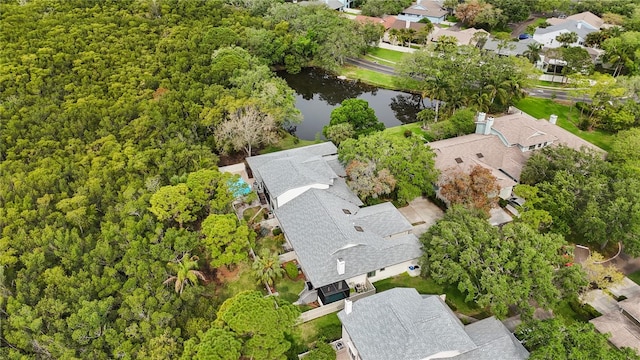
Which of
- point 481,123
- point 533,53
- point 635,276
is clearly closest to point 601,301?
point 635,276

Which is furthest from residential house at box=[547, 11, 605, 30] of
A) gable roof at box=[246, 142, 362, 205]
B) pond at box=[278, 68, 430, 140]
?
gable roof at box=[246, 142, 362, 205]

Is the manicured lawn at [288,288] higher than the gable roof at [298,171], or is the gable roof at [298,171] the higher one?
the gable roof at [298,171]

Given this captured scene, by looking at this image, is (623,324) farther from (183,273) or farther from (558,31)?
(558,31)

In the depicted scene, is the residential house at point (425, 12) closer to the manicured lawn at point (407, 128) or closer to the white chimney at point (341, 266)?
the manicured lawn at point (407, 128)

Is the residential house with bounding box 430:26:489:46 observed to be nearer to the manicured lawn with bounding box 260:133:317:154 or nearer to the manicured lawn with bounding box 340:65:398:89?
the manicured lawn with bounding box 340:65:398:89

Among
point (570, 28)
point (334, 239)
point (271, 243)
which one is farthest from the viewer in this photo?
point (570, 28)

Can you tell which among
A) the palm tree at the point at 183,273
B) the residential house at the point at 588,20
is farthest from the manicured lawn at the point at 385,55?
the palm tree at the point at 183,273

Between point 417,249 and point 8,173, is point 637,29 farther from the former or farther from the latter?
point 8,173
